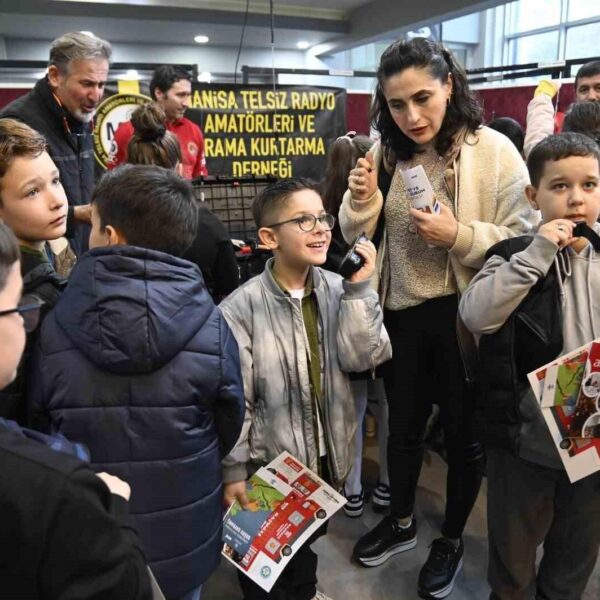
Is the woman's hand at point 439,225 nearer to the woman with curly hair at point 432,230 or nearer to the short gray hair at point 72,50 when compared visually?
the woman with curly hair at point 432,230

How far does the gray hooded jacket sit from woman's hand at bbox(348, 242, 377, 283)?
23 millimetres

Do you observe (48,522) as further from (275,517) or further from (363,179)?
(363,179)

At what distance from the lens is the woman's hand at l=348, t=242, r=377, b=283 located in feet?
5.05

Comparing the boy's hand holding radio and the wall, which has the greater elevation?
the wall

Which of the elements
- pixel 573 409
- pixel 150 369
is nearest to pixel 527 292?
pixel 573 409

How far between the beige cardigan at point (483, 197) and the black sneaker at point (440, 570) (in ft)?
2.94

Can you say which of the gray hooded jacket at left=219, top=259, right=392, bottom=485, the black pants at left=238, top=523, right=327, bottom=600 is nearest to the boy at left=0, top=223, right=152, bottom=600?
the gray hooded jacket at left=219, top=259, right=392, bottom=485

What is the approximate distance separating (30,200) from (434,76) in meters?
1.10

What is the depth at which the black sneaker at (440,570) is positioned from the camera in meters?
1.83

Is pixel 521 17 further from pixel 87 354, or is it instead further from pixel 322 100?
pixel 87 354

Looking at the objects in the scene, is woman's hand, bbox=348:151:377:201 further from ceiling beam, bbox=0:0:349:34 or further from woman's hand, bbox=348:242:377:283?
ceiling beam, bbox=0:0:349:34

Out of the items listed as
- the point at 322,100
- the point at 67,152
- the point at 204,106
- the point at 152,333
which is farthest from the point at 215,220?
the point at 322,100

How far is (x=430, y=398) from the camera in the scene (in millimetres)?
1827

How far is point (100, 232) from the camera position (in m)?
1.26
